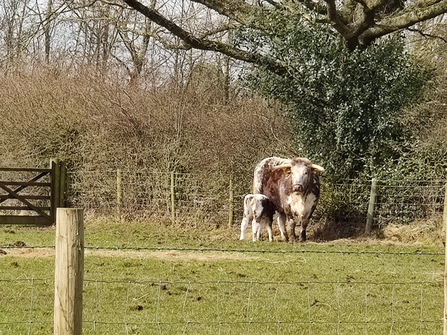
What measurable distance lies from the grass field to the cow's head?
9.60 ft

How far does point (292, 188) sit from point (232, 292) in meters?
8.71

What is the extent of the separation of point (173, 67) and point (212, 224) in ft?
28.7

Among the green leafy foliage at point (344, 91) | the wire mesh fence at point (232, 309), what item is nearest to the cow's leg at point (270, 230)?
the green leafy foliage at point (344, 91)

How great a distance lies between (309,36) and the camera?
21453 mm

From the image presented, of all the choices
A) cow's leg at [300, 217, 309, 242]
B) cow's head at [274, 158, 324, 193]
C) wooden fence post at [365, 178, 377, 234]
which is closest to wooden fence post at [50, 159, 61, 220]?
cow's head at [274, 158, 324, 193]

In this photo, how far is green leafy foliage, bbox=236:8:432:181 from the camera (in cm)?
2136

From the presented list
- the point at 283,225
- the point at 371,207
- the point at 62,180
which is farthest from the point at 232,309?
the point at 62,180

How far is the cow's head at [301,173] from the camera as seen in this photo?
1917 cm

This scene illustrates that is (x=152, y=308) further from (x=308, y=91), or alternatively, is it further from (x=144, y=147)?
(x=144, y=147)

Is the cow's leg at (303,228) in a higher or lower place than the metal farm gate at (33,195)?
lower

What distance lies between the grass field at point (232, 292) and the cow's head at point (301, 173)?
9.60 ft

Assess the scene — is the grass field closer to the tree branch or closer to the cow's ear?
the cow's ear

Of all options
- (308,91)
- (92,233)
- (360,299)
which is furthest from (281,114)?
(360,299)

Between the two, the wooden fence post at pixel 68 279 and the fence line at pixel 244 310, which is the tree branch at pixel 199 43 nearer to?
the fence line at pixel 244 310
